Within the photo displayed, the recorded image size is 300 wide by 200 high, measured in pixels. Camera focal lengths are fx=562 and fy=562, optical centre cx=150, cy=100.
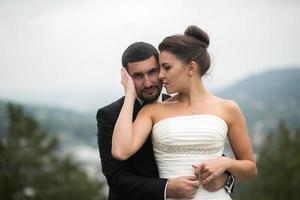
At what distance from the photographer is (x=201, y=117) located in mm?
4402

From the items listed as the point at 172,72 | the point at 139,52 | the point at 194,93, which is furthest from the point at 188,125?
the point at 139,52

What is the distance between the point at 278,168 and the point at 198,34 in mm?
32125

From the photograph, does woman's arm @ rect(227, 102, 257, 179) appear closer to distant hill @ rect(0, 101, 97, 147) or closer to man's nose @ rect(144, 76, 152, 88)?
man's nose @ rect(144, 76, 152, 88)

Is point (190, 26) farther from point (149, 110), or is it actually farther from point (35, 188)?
point (35, 188)

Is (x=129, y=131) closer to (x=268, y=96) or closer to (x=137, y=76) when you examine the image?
(x=137, y=76)

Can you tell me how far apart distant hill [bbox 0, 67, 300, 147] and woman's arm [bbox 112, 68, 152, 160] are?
32.8 metres

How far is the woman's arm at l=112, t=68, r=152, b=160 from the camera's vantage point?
428cm

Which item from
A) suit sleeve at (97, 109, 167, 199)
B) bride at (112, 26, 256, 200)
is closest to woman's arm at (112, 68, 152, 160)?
bride at (112, 26, 256, 200)

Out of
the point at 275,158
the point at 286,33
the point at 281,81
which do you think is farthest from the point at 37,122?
the point at 286,33

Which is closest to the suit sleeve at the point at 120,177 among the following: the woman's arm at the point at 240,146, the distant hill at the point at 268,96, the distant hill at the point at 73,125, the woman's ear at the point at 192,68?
the woman's arm at the point at 240,146

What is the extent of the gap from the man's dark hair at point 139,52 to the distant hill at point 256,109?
1283 inches

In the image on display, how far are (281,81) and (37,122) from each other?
61.9m

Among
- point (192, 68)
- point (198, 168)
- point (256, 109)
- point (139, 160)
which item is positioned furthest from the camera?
point (256, 109)

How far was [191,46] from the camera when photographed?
175 inches
